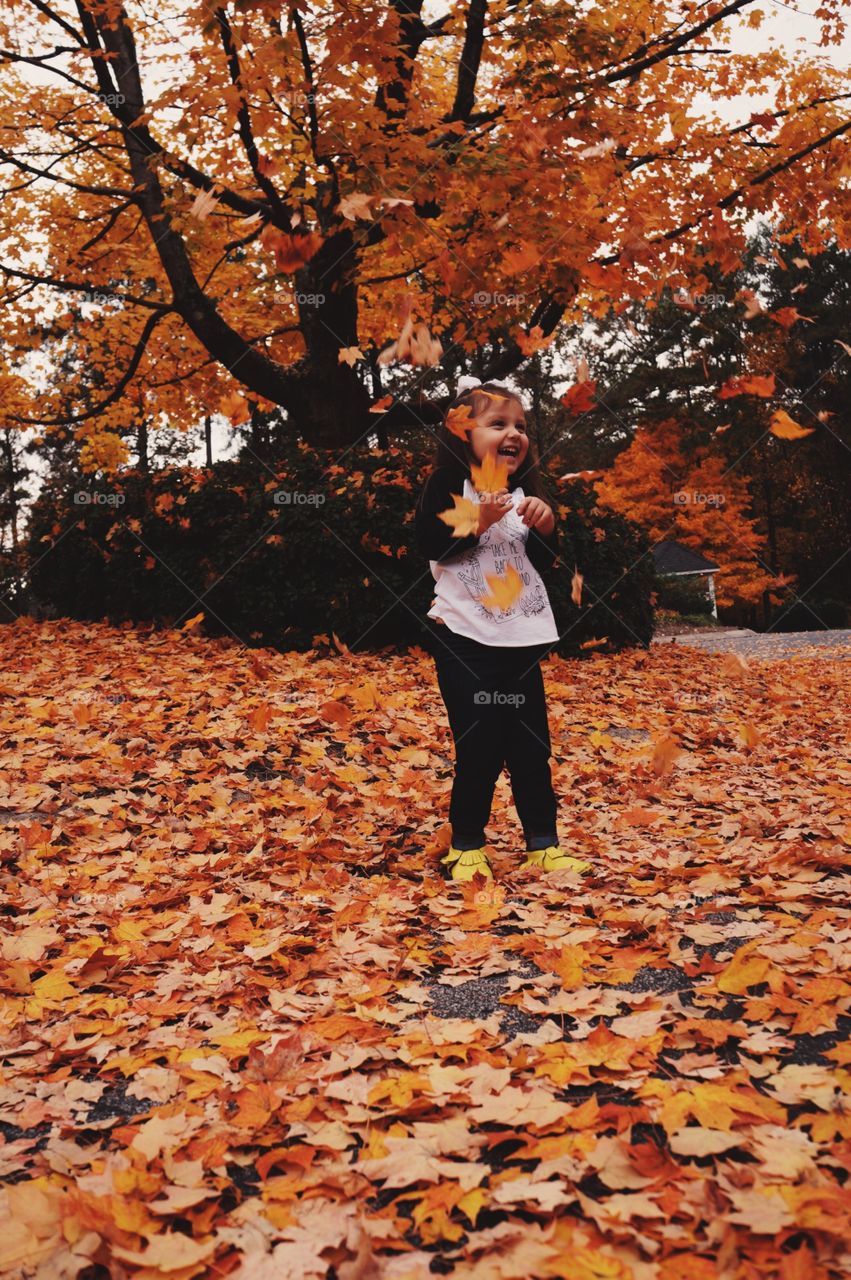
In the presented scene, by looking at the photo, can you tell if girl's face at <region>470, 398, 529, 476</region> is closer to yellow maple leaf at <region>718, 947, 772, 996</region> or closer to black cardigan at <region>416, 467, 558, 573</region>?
black cardigan at <region>416, 467, 558, 573</region>

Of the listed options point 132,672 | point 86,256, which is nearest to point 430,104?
point 86,256

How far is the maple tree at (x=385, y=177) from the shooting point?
20.8 ft

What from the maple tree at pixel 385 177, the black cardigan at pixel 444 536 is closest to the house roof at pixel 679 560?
the maple tree at pixel 385 177

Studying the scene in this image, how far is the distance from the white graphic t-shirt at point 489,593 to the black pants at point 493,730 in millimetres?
54

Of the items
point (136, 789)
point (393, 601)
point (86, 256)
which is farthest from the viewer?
point (86, 256)

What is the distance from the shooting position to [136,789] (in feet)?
14.7

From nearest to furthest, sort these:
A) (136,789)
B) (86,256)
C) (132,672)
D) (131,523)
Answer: (136,789) → (132,672) → (131,523) → (86,256)

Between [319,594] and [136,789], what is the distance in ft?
10.5

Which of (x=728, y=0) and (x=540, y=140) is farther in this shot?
(x=728, y=0)

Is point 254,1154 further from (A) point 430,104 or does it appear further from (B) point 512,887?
(A) point 430,104

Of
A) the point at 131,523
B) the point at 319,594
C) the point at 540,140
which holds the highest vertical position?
the point at 540,140

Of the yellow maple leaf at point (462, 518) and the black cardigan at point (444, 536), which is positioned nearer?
the yellow maple leaf at point (462, 518)

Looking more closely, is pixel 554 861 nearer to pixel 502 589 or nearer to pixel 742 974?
pixel 502 589

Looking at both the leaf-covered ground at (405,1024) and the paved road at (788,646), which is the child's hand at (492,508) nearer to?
the leaf-covered ground at (405,1024)
